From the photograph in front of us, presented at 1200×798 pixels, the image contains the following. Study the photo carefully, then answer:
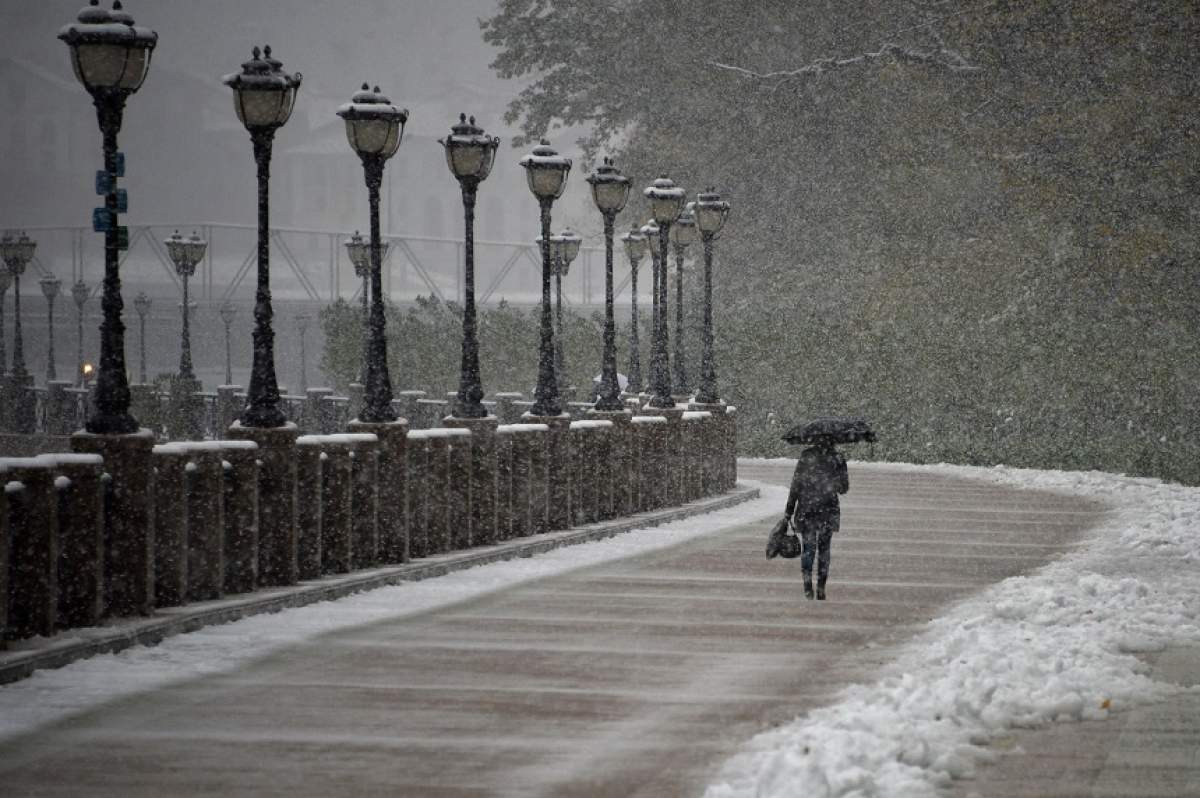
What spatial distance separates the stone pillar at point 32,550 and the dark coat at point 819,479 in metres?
6.16

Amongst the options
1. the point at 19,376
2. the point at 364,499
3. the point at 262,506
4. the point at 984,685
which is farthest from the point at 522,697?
the point at 19,376

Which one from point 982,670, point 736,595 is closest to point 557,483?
point 736,595

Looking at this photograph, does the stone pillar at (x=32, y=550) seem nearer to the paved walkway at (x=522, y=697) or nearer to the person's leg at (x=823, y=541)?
the paved walkway at (x=522, y=697)

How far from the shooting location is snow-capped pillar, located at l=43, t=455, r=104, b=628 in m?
13.5

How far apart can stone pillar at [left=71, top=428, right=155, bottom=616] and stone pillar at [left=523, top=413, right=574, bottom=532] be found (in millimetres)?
9653

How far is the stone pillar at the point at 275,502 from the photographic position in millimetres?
16453

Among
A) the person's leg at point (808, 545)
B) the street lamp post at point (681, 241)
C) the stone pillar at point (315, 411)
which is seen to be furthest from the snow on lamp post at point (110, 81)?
the stone pillar at point (315, 411)

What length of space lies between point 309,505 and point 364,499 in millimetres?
1229

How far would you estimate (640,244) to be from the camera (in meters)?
50.2

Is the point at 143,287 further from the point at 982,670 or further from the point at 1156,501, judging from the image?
the point at 982,670

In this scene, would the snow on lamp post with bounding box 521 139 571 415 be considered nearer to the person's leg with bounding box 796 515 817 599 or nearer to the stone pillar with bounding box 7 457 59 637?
the person's leg with bounding box 796 515 817 599

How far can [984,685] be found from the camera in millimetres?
10945

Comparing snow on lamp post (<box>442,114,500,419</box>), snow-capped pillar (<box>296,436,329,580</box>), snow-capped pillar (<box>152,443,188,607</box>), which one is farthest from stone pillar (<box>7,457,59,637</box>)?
snow on lamp post (<box>442,114,500,419</box>)

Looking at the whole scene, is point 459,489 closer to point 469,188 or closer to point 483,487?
point 483,487
